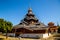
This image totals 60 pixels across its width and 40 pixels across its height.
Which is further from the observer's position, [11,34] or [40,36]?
[11,34]

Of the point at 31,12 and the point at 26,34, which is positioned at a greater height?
the point at 31,12

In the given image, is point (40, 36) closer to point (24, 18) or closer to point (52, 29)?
point (24, 18)

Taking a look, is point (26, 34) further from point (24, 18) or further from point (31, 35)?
point (24, 18)

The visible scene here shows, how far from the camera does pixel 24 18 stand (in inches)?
2640

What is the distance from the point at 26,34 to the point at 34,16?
1798 cm

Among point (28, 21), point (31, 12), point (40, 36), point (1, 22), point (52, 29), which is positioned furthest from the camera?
point (52, 29)

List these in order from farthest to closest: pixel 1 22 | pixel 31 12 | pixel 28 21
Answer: pixel 31 12, pixel 28 21, pixel 1 22

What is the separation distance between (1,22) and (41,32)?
1942cm

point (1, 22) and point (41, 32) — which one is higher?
point (1, 22)

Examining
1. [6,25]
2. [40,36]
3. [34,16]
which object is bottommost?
[40,36]

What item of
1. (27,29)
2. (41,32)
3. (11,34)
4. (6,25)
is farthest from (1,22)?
(41,32)

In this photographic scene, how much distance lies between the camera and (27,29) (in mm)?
51438

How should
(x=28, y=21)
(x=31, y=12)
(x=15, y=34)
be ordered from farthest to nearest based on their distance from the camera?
(x=31, y=12)
(x=28, y=21)
(x=15, y=34)

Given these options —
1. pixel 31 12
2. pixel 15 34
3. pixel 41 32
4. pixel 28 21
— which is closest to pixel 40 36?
pixel 41 32
